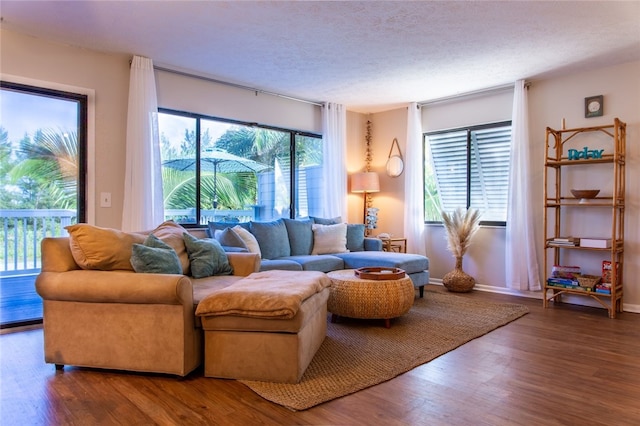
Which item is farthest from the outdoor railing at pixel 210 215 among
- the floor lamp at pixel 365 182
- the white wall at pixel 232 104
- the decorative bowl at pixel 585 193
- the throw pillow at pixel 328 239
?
the decorative bowl at pixel 585 193

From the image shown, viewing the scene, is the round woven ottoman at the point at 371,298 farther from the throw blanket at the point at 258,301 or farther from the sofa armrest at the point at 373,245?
the sofa armrest at the point at 373,245

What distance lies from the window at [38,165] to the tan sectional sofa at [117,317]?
140 cm

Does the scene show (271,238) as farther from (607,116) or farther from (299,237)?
(607,116)

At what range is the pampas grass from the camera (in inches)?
194

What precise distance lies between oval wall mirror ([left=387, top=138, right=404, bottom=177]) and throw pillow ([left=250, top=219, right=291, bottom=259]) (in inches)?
82.4

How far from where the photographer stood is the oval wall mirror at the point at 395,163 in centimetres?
589

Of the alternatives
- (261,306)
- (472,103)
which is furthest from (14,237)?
(472,103)

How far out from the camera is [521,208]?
4.63m

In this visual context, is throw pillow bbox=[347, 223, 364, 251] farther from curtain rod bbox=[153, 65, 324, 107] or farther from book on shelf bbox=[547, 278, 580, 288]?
book on shelf bbox=[547, 278, 580, 288]

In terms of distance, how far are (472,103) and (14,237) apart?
212 inches

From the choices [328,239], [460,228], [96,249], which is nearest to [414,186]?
[460,228]

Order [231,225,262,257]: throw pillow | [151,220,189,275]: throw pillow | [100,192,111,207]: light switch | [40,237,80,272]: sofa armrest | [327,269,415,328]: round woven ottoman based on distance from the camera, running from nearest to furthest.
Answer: [40,237,80,272]: sofa armrest
[151,220,189,275]: throw pillow
[327,269,415,328]: round woven ottoman
[100,192,111,207]: light switch
[231,225,262,257]: throw pillow

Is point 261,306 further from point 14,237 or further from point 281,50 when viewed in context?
point 14,237

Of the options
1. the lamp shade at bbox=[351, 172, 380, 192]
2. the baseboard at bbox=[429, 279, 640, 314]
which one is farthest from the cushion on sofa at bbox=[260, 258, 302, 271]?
the baseboard at bbox=[429, 279, 640, 314]
